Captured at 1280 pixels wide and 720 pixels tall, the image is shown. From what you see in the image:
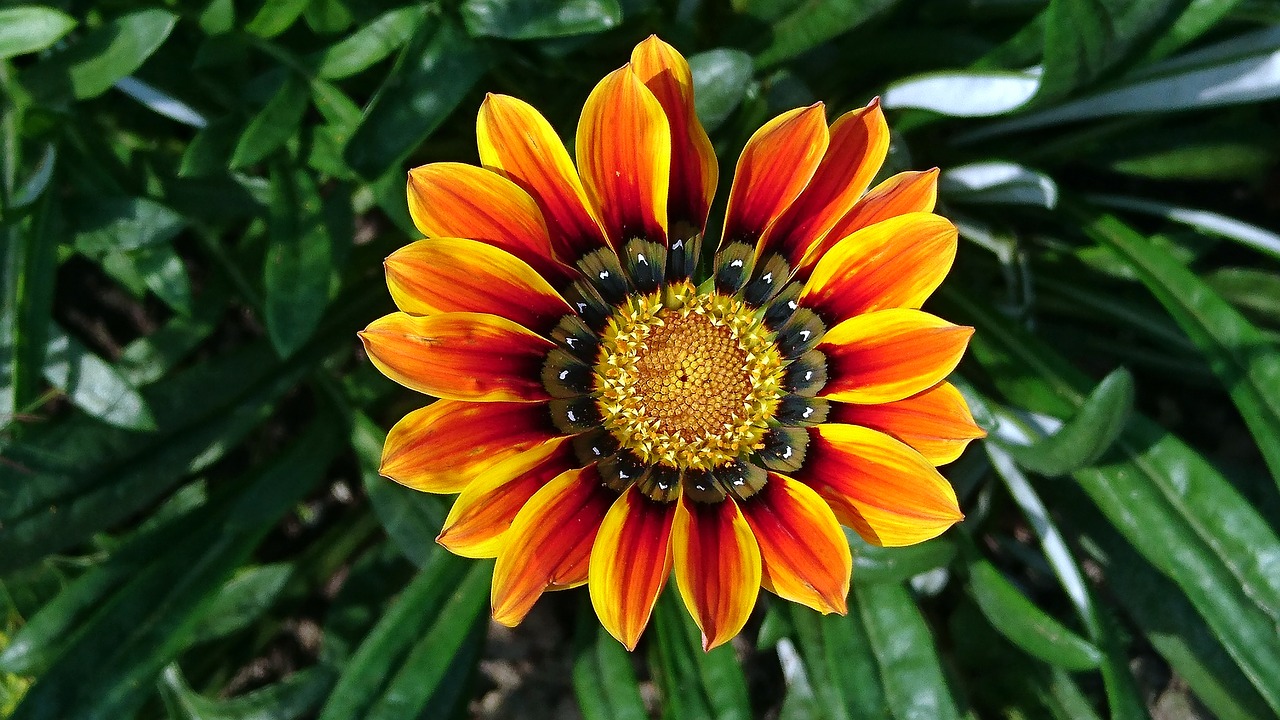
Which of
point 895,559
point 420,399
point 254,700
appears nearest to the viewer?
point 895,559

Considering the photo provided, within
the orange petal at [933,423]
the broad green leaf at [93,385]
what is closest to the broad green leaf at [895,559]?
the orange petal at [933,423]

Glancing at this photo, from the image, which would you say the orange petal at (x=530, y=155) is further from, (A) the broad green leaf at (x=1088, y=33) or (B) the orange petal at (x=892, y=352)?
(A) the broad green leaf at (x=1088, y=33)

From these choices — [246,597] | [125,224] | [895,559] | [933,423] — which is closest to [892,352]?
[933,423]

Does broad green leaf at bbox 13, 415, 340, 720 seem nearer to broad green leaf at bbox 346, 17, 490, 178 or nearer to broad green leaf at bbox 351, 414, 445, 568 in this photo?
broad green leaf at bbox 351, 414, 445, 568

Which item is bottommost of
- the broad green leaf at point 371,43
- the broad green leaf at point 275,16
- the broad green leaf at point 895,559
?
the broad green leaf at point 895,559

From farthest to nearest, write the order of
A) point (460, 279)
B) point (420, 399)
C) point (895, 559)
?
1. point (420, 399)
2. point (895, 559)
3. point (460, 279)

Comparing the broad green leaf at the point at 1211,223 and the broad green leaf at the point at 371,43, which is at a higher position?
the broad green leaf at the point at 371,43

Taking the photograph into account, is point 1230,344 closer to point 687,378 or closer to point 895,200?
point 895,200

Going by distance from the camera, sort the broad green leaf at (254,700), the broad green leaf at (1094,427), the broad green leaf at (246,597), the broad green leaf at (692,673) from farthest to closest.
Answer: the broad green leaf at (246,597) → the broad green leaf at (254,700) → the broad green leaf at (692,673) → the broad green leaf at (1094,427)
